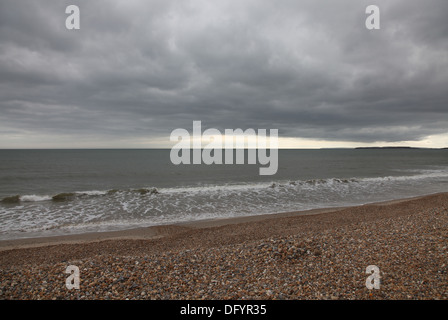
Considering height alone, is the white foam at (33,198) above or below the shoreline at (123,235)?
above

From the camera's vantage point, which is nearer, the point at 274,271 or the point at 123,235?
the point at 274,271

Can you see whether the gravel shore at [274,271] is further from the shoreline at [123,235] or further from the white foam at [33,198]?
the white foam at [33,198]

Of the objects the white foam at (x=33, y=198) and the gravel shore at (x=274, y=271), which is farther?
the white foam at (x=33, y=198)

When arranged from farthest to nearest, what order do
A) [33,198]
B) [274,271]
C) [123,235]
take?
[33,198] < [123,235] < [274,271]

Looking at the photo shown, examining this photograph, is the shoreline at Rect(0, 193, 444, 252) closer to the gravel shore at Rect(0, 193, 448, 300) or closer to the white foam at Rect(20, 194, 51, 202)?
the gravel shore at Rect(0, 193, 448, 300)

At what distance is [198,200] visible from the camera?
18062mm

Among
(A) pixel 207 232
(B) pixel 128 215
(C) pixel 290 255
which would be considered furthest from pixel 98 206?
(C) pixel 290 255

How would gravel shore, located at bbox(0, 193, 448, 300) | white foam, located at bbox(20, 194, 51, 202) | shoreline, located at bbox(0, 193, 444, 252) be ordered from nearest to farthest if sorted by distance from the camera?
gravel shore, located at bbox(0, 193, 448, 300)
shoreline, located at bbox(0, 193, 444, 252)
white foam, located at bbox(20, 194, 51, 202)

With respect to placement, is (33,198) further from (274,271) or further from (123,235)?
(274,271)

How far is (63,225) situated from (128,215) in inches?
128

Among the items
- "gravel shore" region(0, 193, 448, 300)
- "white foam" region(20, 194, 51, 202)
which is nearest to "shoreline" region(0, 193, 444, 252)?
"gravel shore" region(0, 193, 448, 300)

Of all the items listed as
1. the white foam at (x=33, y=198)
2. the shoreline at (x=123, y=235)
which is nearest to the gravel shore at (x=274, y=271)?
the shoreline at (x=123, y=235)

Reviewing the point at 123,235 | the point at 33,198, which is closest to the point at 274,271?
the point at 123,235

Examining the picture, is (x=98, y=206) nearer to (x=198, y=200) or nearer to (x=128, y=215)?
(x=128, y=215)
